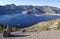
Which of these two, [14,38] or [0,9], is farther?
[0,9]

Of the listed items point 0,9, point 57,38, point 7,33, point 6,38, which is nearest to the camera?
point 57,38

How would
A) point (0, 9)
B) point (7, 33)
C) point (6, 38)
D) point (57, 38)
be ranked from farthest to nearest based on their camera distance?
point (0, 9), point (7, 33), point (6, 38), point (57, 38)

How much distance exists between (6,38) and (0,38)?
0.45 meters

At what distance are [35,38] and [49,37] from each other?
0.88 m

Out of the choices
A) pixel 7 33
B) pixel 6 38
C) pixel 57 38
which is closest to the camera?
pixel 57 38

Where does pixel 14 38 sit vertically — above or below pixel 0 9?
below

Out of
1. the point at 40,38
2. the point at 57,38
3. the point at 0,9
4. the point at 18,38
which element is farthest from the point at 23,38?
the point at 0,9

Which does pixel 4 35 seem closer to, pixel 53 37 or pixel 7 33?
pixel 7 33

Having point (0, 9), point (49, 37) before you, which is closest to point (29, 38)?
point (49, 37)

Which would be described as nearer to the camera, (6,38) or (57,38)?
(57,38)

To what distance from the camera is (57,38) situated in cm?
1173

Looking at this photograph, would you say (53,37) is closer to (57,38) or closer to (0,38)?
(57,38)

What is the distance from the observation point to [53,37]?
12172 mm

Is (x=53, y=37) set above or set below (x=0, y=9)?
below
